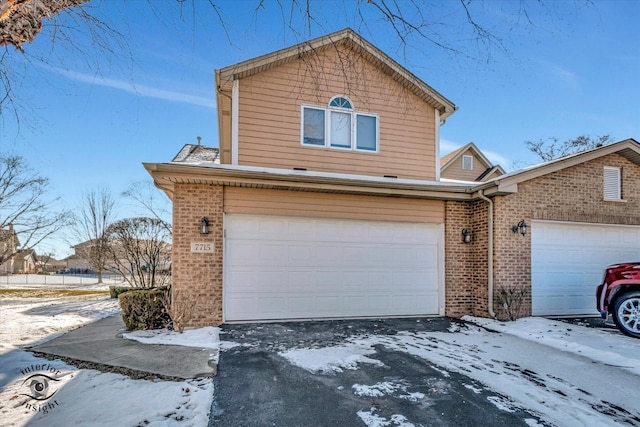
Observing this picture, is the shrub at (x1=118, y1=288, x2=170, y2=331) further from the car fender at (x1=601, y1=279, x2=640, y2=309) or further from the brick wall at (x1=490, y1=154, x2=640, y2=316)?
the car fender at (x1=601, y1=279, x2=640, y2=309)

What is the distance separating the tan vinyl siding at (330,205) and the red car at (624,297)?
11.1 ft

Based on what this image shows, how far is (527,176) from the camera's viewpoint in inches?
309

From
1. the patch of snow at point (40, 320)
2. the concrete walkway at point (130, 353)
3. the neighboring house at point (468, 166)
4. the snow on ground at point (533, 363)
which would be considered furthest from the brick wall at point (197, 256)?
the neighboring house at point (468, 166)

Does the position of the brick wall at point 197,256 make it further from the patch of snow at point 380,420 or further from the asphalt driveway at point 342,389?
the patch of snow at point 380,420

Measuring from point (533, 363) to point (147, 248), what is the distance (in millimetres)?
11357

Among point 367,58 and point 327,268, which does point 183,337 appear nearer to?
point 327,268

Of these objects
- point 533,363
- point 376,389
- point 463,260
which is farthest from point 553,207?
point 376,389

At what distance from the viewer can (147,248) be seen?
12.0m

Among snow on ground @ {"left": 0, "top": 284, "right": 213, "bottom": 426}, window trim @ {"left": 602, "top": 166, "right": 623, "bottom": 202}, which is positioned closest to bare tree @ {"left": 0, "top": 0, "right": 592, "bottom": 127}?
snow on ground @ {"left": 0, "top": 284, "right": 213, "bottom": 426}

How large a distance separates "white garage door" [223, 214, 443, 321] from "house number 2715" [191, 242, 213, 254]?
0.38 m

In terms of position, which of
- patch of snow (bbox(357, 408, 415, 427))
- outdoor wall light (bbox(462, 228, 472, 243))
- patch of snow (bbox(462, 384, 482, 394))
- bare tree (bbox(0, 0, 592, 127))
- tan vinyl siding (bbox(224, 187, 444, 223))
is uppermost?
bare tree (bbox(0, 0, 592, 127))

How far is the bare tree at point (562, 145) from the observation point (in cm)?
2184

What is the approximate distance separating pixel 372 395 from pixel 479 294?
5.36 metres

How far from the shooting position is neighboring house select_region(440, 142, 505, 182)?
717 inches
